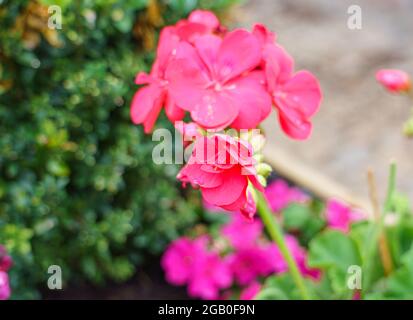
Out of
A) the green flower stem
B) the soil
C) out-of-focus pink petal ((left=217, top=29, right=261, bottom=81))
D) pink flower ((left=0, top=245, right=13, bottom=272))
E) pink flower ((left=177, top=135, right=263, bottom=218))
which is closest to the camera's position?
pink flower ((left=177, top=135, right=263, bottom=218))

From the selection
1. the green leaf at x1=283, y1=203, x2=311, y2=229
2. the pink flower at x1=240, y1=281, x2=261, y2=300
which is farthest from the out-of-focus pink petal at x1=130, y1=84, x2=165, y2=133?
the green leaf at x1=283, y1=203, x2=311, y2=229

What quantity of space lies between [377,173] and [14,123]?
1.48 m

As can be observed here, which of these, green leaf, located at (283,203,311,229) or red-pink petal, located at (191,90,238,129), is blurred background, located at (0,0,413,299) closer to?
green leaf, located at (283,203,311,229)

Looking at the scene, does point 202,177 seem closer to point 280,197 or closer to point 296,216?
point 296,216

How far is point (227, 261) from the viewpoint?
2057 millimetres

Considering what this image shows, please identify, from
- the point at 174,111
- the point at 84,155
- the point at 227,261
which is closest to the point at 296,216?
the point at 227,261

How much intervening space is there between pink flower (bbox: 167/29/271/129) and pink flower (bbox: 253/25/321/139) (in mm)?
42

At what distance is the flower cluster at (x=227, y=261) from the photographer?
2.03m

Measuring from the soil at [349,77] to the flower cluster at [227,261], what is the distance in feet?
2.28

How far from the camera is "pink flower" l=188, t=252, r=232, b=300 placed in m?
2.02

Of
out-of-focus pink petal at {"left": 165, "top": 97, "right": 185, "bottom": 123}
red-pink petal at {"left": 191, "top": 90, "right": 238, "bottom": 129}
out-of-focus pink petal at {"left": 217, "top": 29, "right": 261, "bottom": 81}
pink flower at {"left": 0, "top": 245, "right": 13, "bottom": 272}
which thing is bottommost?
pink flower at {"left": 0, "top": 245, "right": 13, "bottom": 272}

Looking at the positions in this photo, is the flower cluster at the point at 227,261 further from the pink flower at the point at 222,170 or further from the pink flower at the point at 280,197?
the pink flower at the point at 222,170

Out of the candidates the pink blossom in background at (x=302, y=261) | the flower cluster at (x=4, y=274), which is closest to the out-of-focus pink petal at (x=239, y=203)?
the flower cluster at (x=4, y=274)
